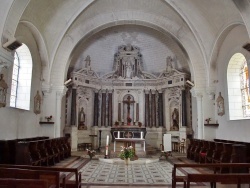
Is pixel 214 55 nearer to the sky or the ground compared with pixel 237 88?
nearer to the sky

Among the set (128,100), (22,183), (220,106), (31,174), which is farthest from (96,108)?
(22,183)

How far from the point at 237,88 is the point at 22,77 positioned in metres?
10.2

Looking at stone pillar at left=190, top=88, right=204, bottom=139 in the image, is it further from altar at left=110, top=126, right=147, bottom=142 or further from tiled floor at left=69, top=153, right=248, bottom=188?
tiled floor at left=69, top=153, right=248, bottom=188

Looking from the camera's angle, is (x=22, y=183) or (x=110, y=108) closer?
(x=22, y=183)

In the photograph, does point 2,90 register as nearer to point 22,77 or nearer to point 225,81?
point 22,77

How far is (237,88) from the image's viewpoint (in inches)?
435

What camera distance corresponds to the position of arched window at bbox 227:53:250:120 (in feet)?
35.4

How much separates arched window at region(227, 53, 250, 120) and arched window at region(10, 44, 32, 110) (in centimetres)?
957

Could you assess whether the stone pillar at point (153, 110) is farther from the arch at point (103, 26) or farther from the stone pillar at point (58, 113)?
the stone pillar at point (58, 113)

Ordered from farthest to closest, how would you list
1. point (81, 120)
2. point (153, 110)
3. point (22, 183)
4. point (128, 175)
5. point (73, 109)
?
point (153, 110), point (81, 120), point (73, 109), point (128, 175), point (22, 183)

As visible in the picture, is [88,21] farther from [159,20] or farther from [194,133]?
[194,133]

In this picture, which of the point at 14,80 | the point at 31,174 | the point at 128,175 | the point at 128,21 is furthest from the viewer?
the point at 128,21

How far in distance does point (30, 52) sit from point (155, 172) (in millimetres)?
7974

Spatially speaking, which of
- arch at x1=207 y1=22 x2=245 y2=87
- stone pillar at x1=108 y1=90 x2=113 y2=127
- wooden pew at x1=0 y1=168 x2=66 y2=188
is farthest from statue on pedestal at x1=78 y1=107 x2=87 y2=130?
wooden pew at x1=0 y1=168 x2=66 y2=188
